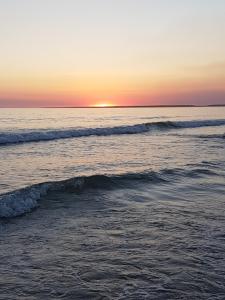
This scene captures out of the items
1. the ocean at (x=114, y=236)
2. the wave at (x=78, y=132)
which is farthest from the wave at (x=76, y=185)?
the wave at (x=78, y=132)

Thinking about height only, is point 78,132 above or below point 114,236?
above

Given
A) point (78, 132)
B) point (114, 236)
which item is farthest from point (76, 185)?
point (78, 132)

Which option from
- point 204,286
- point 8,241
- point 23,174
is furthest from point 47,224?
point 23,174

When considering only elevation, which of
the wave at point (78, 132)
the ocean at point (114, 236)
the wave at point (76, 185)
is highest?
the wave at point (78, 132)

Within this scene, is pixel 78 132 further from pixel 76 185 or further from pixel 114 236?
pixel 114 236

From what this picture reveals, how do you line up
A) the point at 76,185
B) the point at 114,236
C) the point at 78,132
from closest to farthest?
the point at 114,236 < the point at 76,185 < the point at 78,132

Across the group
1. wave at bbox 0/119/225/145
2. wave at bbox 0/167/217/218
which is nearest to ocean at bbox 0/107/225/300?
wave at bbox 0/167/217/218

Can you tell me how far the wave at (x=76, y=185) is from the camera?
32.2 ft

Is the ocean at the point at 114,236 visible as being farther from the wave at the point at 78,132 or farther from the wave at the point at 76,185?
the wave at the point at 78,132

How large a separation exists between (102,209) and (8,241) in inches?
123

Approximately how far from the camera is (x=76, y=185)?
12875 millimetres

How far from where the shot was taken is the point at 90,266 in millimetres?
6250

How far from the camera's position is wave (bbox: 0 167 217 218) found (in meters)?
9.83

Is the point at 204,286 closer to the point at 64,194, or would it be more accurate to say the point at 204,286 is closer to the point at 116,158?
the point at 64,194
